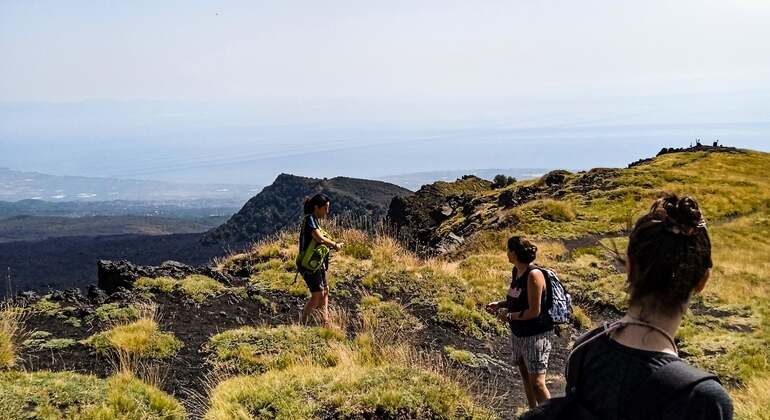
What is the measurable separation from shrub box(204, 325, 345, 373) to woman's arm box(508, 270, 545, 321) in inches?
117

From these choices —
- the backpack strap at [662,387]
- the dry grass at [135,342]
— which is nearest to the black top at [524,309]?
the backpack strap at [662,387]

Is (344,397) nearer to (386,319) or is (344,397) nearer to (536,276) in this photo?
(536,276)

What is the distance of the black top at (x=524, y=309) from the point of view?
5.95 meters

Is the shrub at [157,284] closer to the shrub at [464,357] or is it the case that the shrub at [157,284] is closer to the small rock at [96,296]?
the small rock at [96,296]

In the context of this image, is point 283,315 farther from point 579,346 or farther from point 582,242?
point 582,242

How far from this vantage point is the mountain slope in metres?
82.4

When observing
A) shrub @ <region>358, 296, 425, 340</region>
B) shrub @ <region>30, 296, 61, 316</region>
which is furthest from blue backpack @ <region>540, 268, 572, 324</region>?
shrub @ <region>30, 296, 61, 316</region>

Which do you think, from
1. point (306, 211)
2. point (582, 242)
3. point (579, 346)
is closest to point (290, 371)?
point (306, 211)

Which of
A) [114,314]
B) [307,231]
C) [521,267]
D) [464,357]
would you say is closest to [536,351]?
[521,267]

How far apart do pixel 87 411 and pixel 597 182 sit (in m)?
32.0

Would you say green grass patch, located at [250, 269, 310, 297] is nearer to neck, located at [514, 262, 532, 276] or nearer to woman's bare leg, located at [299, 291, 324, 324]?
woman's bare leg, located at [299, 291, 324, 324]

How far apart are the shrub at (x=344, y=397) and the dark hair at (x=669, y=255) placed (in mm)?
4027

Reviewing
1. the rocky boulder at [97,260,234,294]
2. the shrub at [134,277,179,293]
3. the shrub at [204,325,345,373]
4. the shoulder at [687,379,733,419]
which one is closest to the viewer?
the shoulder at [687,379,733,419]

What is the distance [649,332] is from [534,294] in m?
3.58
